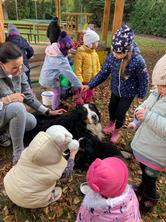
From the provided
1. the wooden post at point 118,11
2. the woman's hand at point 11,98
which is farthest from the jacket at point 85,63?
the wooden post at point 118,11

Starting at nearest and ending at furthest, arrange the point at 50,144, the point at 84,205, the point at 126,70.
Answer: the point at 84,205, the point at 50,144, the point at 126,70

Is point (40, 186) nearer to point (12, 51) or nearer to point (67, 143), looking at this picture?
point (67, 143)

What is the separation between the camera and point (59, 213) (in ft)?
6.84

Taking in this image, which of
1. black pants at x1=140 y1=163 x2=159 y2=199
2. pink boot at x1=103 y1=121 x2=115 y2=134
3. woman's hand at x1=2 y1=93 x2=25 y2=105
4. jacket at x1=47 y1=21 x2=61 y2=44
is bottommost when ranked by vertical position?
pink boot at x1=103 y1=121 x2=115 y2=134

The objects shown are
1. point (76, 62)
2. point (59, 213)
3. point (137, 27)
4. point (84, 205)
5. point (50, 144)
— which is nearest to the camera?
point (84, 205)

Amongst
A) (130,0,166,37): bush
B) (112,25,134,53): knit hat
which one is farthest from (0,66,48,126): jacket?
(130,0,166,37): bush

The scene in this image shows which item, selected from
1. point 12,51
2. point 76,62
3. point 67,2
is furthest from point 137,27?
point 12,51

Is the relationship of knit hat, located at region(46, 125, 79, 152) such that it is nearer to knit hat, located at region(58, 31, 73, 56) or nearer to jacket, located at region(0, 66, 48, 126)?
jacket, located at region(0, 66, 48, 126)

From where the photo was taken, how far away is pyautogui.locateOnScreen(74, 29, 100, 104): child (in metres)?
3.53

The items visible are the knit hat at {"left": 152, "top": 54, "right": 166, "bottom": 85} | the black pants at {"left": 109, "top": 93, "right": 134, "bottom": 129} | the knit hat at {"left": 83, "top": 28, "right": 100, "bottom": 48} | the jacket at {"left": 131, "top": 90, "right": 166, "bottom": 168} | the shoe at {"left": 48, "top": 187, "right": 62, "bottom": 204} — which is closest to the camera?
the knit hat at {"left": 152, "top": 54, "right": 166, "bottom": 85}

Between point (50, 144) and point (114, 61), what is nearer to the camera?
point (50, 144)

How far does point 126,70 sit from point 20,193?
1.63 metres

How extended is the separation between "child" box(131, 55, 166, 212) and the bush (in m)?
13.9

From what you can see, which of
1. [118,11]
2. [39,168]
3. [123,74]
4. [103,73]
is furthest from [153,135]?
[118,11]
